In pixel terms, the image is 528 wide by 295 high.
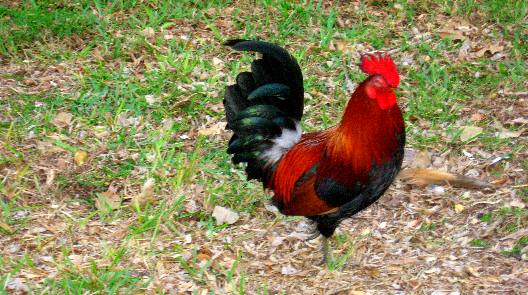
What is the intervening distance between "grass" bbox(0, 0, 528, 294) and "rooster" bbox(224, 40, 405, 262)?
1.53 feet

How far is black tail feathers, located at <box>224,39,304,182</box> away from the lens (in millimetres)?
3896

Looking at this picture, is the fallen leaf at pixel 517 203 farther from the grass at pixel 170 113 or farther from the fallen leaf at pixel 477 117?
the fallen leaf at pixel 477 117

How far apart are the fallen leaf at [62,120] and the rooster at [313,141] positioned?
1.60m

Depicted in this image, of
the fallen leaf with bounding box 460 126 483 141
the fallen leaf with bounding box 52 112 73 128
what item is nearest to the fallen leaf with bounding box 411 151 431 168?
the fallen leaf with bounding box 460 126 483 141

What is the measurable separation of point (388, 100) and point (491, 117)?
1.96 metres

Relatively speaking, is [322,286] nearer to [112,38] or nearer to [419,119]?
[419,119]

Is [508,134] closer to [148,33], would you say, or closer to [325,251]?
[325,251]

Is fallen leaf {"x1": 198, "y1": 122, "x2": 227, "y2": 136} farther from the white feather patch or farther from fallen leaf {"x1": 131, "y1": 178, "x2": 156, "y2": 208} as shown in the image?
the white feather patch

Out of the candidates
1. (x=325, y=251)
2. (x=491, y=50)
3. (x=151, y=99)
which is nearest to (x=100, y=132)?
(x=151, y=99)

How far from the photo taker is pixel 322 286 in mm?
4020

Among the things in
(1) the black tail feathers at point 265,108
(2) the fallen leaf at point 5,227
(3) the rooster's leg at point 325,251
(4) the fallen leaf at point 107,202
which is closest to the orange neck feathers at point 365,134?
(1) the black tail feathers at point 265,108

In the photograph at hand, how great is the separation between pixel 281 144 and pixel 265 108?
9.9 inches

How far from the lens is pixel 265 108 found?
4.00 metres

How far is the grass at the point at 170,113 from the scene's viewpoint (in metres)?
4.19
